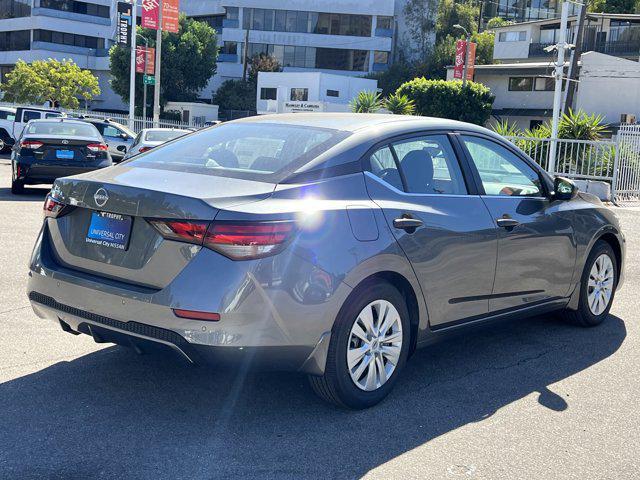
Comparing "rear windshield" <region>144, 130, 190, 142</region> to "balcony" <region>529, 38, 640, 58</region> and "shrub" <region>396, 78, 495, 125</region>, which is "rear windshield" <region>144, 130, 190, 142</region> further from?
"balcony" <region>529, 38, 640, 58</region>

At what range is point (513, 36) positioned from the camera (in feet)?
199

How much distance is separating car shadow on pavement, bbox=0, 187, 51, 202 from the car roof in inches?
398

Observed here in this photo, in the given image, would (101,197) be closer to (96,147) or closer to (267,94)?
(96,147)

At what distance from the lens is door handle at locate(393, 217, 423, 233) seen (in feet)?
14.5

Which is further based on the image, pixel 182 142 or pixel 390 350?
pixel 182 142

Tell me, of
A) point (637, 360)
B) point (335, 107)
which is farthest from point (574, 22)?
point (637, 360)

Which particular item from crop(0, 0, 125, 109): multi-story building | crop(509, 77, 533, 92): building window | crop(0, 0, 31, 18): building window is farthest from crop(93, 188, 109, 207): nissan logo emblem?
crop(0, 0, 31, 18): building window

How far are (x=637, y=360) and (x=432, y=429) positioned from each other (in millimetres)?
2242

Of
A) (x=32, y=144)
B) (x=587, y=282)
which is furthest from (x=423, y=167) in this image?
(x=32, y=144)

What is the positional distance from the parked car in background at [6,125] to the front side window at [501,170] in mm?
26640

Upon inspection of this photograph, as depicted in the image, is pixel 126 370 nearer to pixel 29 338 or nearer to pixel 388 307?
pixel 29 338

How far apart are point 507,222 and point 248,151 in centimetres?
183

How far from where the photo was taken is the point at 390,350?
14.7ft

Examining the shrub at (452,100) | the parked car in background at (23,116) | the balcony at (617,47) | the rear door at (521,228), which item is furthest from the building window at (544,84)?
the rear door at (521,228)
